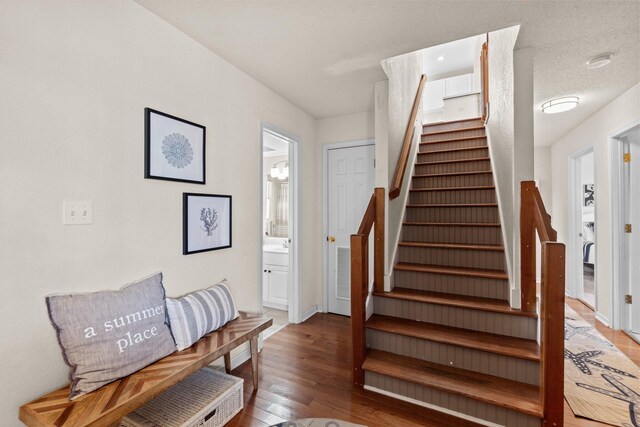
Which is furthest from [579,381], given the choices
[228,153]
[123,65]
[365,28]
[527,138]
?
[123,65]

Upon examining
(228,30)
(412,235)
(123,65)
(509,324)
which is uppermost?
A: (228,30)

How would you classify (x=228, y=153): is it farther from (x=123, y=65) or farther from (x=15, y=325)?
(x=15, y=325)

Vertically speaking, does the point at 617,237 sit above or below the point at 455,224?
below

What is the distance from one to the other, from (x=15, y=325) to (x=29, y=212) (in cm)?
49

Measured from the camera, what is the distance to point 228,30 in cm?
194

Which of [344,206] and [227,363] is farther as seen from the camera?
[344,206]

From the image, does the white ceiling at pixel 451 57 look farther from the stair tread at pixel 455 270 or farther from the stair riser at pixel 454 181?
the stair tread at pixel 455 270

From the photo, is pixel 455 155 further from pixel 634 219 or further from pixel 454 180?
pixel 634 219

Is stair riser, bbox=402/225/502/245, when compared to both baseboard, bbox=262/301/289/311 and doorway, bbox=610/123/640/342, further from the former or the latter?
baseboard, bbox=262/301/289/311

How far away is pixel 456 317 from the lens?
223 centimetres

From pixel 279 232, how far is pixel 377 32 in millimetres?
3367

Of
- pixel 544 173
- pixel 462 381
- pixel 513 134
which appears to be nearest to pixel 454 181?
pixel 513 134

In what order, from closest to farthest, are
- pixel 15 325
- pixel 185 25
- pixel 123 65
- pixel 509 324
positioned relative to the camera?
pixel 15 325, pixel 123 65, pixel 185 25, pixel 509 324

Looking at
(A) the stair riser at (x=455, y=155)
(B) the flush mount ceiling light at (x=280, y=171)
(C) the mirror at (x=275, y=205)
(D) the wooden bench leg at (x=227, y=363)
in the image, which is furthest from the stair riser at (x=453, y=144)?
(D) the wooden bench leg at (x=227, y=363)
